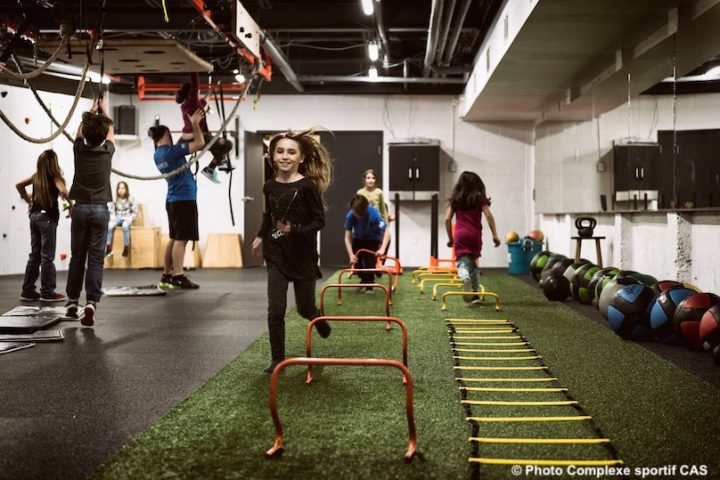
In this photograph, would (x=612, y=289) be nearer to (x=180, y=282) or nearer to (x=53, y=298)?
(x=180, y=282)

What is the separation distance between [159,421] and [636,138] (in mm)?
6529

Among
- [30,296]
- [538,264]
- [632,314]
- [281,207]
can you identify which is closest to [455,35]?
[538,264]

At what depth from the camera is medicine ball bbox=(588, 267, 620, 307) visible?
6.08 meters

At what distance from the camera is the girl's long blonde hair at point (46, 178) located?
635cm

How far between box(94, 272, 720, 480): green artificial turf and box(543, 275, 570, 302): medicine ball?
2328 millimetres

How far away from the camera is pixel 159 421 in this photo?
9.16ft

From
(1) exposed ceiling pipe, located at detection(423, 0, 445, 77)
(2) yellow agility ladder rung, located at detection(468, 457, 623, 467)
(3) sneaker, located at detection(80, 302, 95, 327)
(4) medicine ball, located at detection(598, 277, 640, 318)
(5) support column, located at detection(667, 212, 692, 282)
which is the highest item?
(1) exposed ceiling pipe, located at detection(423, 0, 445, 77)

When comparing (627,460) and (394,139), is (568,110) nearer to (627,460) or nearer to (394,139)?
(394,139)

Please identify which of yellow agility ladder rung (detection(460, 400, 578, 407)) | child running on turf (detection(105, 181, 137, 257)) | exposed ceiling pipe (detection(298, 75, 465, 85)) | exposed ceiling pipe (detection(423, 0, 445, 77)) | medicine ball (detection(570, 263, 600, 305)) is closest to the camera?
yellow agility ladder rung (detection(460, 400, 578, 407))

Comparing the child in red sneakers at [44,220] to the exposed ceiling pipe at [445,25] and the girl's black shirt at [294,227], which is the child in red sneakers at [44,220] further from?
the exposed ceiling pipe at [445,25]

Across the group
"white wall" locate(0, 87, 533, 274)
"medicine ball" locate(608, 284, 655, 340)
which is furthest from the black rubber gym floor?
"white wall" locate(0, 87, 533, 274)

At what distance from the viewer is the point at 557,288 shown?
689 centimetres

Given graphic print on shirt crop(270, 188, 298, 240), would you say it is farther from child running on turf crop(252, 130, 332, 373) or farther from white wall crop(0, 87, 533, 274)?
white wall crop(0, 87, 533, 274)

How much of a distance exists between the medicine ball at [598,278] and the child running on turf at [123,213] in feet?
26.9
